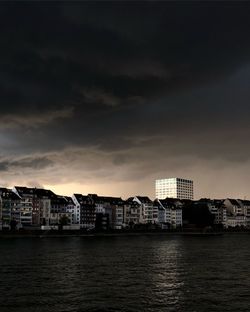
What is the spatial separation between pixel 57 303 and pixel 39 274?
59.8 ft

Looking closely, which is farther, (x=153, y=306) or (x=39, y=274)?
(x=39, y=274)

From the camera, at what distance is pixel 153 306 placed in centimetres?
3688

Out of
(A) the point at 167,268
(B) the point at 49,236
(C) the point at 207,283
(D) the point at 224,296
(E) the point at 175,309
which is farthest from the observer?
(B) the point at 49,236

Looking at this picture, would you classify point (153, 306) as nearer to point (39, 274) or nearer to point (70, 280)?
point (70, 280)

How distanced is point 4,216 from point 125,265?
141m

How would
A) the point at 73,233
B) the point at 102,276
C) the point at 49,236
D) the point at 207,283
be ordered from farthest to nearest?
1. the point at 73,233
2. the point at 49,236
3. the point at 102,276
4. the point at 207,283

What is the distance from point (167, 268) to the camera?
206 feet

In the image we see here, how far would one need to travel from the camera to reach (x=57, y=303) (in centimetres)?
3784

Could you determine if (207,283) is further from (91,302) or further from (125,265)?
(125,265)

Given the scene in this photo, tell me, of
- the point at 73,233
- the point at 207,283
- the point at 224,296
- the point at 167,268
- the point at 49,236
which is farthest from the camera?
the point at 73,233

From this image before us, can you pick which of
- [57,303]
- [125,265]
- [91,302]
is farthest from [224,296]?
[125,265]

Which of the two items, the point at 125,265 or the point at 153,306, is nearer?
the point at 153,306

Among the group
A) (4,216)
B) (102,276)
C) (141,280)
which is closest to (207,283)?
(141,280)

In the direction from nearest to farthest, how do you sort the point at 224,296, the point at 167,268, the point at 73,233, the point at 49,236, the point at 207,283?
the point at 224,296 → the point at 207,283 → the point at 167,268 → the point at 49,236 → the point at 73,233
